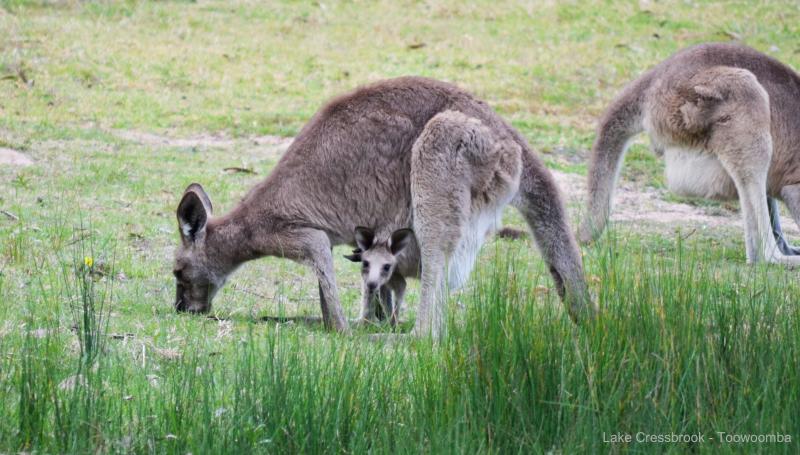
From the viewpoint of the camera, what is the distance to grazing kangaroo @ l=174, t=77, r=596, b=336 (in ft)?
21.0

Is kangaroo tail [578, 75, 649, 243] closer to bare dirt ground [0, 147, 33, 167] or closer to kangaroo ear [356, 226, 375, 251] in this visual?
kangaroo ear [356, 226, 375, 251]

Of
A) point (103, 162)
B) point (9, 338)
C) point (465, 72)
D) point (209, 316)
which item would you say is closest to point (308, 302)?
point (209, 316)

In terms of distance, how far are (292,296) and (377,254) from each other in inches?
50.3

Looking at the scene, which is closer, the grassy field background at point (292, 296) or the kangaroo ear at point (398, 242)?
the grassy field background at point (292, 296)

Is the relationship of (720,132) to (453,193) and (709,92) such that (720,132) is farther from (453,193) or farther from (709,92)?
(453,193)

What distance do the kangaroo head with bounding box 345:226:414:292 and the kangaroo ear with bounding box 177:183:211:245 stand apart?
0.96 metres

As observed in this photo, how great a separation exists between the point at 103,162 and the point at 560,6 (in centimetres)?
1023

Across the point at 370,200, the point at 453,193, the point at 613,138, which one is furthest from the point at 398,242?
the point at 613,138

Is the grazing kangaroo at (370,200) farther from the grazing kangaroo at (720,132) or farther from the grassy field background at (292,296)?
the grazing kangaroo at (720,132)

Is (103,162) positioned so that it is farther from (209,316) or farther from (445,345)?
(445,345)

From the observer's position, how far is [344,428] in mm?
4477

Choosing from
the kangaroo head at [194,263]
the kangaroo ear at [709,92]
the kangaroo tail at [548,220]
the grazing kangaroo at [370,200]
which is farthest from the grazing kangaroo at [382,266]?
the kangaroo ear at [709,92]

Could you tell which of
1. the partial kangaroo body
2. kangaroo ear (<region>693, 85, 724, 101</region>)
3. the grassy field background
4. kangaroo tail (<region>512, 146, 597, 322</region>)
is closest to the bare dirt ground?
the grassy field background

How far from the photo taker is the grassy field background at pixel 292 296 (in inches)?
172
